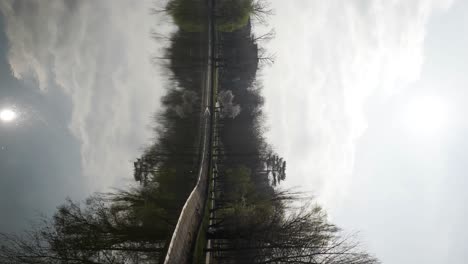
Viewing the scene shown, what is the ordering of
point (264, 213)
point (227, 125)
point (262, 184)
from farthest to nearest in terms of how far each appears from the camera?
point (227, 125)
point (262, 184)
point (264, 213)

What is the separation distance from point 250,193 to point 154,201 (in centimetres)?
1176

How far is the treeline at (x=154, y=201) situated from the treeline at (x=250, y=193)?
2817 millimetres

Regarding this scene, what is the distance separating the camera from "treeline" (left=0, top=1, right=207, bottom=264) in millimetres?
11445

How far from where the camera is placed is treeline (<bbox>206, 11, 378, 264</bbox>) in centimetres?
1279

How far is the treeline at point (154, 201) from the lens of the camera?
11.4 metres

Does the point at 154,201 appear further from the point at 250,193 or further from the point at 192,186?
the point at 250,193

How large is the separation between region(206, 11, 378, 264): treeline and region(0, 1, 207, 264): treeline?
9.24 feet

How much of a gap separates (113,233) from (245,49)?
1088 inches

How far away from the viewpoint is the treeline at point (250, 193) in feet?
42.0

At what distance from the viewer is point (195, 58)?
28500 mm

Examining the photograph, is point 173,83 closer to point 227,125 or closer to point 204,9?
point 204,9

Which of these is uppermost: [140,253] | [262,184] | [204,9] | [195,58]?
[204,9]

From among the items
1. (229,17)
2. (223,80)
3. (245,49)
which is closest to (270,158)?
(223,80)

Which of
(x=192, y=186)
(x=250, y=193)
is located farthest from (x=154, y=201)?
(x=250, y=193)
